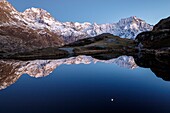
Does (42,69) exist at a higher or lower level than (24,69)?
lower

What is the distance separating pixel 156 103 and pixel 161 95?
588 cm

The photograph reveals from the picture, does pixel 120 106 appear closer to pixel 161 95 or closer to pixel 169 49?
pixel 161 95

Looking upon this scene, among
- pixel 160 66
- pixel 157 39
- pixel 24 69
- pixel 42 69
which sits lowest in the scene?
pixel 160 66

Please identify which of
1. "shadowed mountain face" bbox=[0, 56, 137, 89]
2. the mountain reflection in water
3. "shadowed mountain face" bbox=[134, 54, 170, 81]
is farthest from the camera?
"shadowed mountain face" bbox=[0, 56, 137, 89]

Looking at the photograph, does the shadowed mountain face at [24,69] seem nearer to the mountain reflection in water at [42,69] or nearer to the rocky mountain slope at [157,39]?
the mountain reflection in water at [42,69]

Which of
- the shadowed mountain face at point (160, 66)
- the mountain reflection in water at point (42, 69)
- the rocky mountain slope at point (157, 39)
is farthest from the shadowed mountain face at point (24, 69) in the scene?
the rocky mountain slope at point (157, 39)

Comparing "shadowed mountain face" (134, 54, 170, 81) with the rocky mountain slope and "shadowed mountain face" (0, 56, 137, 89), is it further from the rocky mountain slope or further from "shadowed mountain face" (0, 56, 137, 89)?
the rocky mountain slope

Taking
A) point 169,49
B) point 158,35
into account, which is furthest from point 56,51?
point 169,49

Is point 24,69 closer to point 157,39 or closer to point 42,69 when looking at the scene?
point 42,69

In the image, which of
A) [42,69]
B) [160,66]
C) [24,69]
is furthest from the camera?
[24,69]

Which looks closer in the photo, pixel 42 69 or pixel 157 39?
pixel 42 69

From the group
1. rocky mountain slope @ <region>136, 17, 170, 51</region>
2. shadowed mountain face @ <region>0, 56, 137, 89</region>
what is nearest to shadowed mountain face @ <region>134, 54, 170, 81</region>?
shadowed mountain face @ <region>0, 56, 137, 89</region>

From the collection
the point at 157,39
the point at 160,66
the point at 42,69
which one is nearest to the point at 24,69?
the point at 42,69

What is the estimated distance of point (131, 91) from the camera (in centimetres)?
4153
